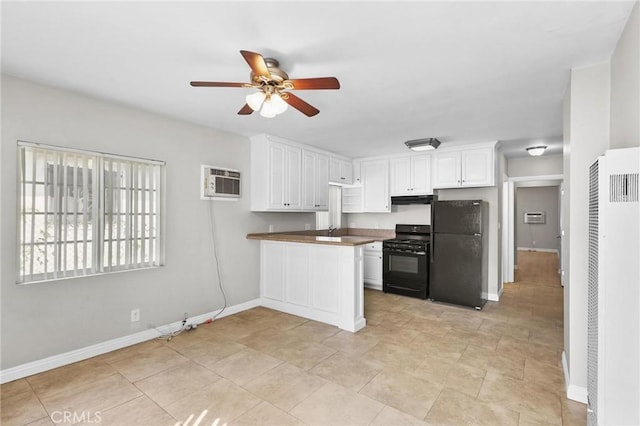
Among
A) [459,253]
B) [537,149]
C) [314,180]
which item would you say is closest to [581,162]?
[459,253]

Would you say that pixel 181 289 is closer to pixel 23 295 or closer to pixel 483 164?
pixel 23 295

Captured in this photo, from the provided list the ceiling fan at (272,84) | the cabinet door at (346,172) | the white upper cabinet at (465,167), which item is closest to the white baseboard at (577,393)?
the ceiling fan at (272,84)

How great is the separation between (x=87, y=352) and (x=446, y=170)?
4926 mm

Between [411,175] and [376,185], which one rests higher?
[411,175]

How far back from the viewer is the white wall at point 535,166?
17.1 ft

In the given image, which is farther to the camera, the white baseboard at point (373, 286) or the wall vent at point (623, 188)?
the white baseboard at point (373, 286)

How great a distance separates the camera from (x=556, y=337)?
10.8ft

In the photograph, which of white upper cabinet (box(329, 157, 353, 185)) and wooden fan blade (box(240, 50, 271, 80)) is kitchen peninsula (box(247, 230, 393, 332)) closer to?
white upper cabinet (box(329, 157, 353, 185))

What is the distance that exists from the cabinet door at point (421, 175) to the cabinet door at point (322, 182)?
1.43 metres

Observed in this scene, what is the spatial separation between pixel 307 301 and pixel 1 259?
9.27 ft

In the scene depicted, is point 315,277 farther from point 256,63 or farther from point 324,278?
point 256,63

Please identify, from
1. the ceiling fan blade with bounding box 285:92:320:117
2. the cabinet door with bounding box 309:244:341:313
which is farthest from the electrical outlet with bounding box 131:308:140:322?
the ceiling fan blade with bounding box 285:92:320:117

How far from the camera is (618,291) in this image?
1.39 meters

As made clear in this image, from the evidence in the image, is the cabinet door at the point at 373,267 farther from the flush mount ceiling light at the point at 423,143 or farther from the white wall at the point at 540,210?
the white wall at the point at 540,210
